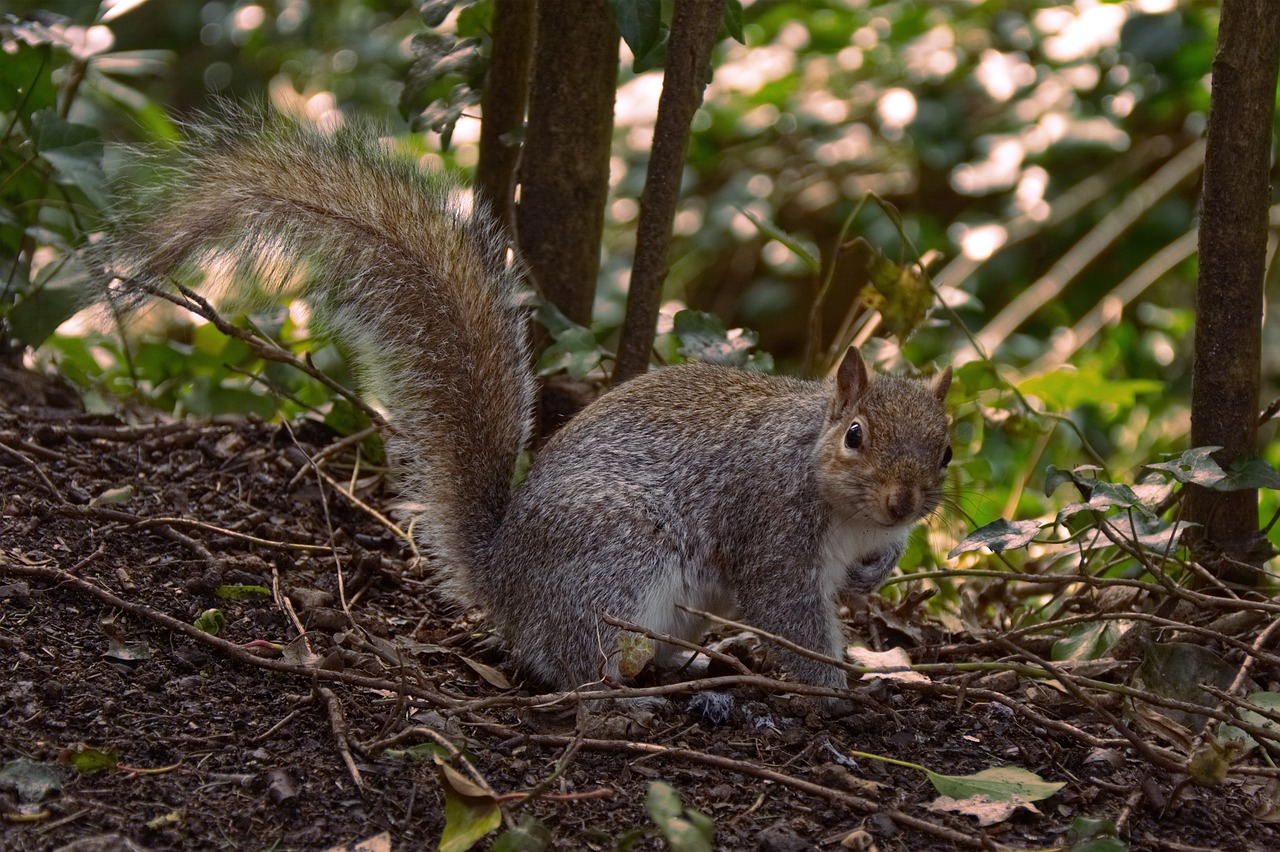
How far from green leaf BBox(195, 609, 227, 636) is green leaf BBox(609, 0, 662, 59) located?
1.66m

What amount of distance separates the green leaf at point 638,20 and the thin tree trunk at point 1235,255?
1.37 m

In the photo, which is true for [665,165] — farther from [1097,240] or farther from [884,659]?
[1097,240]

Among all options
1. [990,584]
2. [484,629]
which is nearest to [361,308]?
[484,629]

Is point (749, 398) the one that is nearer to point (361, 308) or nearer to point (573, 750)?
point (361, 308)

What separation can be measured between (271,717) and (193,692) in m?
0.18

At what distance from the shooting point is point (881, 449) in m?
2.83

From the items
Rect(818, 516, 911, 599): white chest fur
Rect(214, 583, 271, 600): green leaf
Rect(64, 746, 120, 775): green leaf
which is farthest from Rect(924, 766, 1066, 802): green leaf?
Rect(214, 583, 271, 600): green leaf

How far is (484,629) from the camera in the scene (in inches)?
129

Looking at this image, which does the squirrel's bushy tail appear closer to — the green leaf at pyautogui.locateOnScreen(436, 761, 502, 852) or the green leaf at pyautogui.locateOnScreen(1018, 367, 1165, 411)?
A: the green leaf at pyautogui.locateOnScreen(436, 761, 502, 852)

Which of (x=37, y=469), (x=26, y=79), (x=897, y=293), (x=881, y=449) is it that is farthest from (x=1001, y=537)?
(x=26, y=79)

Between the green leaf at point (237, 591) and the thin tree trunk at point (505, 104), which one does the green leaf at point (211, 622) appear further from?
the thin tree trunk at point (505, 104)

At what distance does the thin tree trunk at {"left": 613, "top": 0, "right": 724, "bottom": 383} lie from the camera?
3262 millimetres

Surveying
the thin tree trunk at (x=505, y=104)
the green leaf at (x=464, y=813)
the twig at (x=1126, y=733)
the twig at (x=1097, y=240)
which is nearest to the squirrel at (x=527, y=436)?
the twig at (x=1126, y=733)

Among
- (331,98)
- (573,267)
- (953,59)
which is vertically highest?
(953,59)
